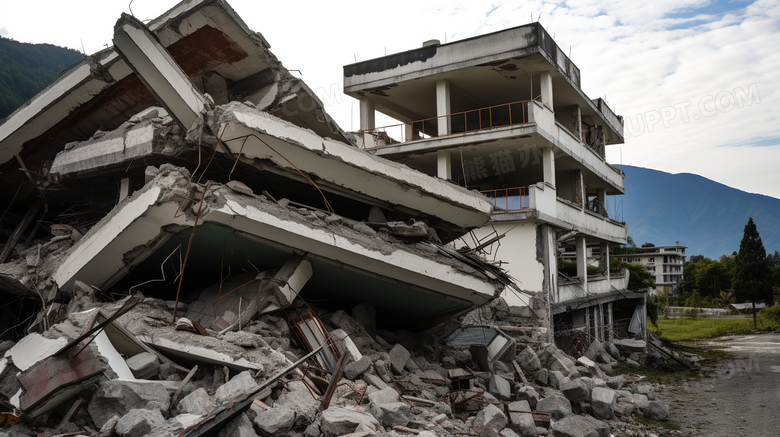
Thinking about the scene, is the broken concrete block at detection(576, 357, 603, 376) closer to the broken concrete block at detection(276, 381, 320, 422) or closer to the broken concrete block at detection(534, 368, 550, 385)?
the broken concrete block at detection(534, 368, 550, 385)

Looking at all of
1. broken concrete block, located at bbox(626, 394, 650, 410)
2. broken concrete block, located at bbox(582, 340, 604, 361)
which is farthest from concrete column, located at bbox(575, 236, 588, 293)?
broken concrete block, located at bbox(626, 394, 650, 410)

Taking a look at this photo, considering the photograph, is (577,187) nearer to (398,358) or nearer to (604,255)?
(604,255)

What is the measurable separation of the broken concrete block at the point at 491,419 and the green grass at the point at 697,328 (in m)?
28.2

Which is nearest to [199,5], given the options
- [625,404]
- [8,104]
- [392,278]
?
[392,278]

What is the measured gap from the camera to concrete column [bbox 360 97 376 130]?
689 inches

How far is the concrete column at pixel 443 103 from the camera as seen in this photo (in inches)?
615

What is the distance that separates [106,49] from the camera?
778cm

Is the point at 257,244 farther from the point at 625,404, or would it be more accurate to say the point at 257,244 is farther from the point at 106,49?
the point at 625,404

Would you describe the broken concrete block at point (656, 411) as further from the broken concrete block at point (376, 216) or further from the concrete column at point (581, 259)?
the concrete column at point (581, 259)

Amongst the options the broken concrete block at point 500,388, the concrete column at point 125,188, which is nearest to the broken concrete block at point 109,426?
the concrete column at point 125,188

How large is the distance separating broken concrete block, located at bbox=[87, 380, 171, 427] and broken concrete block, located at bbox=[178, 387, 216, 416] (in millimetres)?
129

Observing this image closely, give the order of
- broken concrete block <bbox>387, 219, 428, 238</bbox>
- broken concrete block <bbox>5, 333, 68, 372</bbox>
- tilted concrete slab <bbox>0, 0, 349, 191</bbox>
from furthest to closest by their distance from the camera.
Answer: tilted concrete slab <bbox>0, 0, 349, 191</bbox> < broken concrete block <bbox>387, 219, 428, 238</bbox> < broken concrete block <bbox>5, 333, 68, 372</bbox>

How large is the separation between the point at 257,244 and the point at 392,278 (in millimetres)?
1965

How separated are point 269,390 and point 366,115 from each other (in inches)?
568
